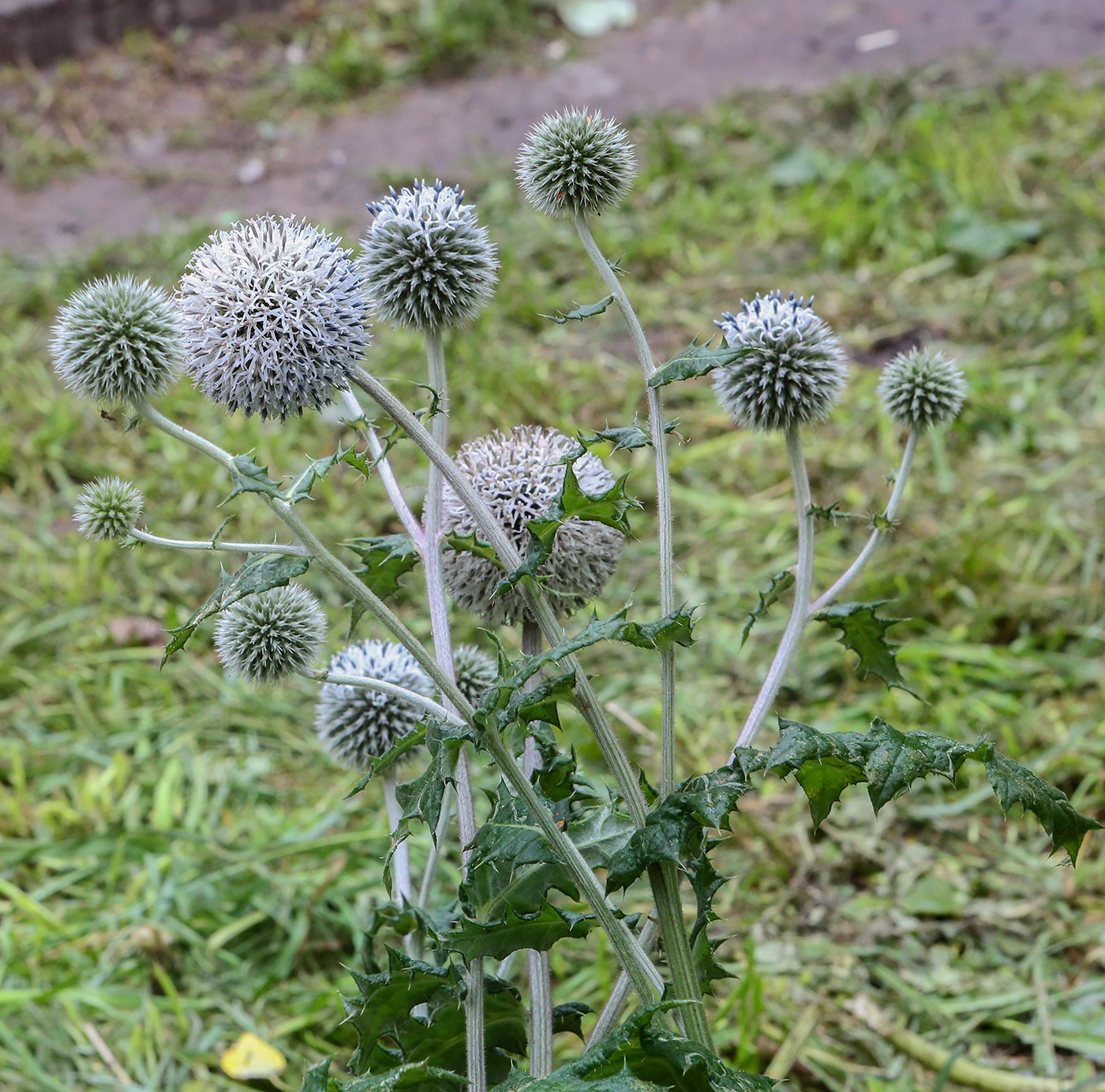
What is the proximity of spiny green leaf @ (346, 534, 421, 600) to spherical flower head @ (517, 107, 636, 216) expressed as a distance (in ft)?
2.28

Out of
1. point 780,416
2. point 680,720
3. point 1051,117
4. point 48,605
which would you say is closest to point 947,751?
point 780,416

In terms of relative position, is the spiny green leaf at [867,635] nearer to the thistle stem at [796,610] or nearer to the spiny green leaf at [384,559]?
the thistle stem at [796,610]

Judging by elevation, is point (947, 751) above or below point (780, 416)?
below

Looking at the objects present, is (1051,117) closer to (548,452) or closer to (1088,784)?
(1088,784)

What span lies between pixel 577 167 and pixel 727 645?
7.83 ft

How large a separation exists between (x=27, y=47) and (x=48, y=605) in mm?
5386

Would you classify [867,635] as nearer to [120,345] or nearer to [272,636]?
[272,636]

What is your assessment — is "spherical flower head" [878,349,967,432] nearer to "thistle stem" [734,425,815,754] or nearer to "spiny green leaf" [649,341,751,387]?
"thistle stem" [734,425,815,754]

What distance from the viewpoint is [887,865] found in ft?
11.2

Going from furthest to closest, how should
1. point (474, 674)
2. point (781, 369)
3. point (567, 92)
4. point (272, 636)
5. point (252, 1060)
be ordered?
1. point (567, 92)
2. point (252, 1060)
3. point (474, 674)
4. point (781, 369)
5. point (272, 636)

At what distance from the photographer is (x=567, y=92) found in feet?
25.8

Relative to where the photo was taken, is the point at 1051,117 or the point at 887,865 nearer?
the point at 887,865

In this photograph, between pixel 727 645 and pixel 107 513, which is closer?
pixel 107 513

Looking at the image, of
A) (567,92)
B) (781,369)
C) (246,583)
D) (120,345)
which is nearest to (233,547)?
(246,583)
